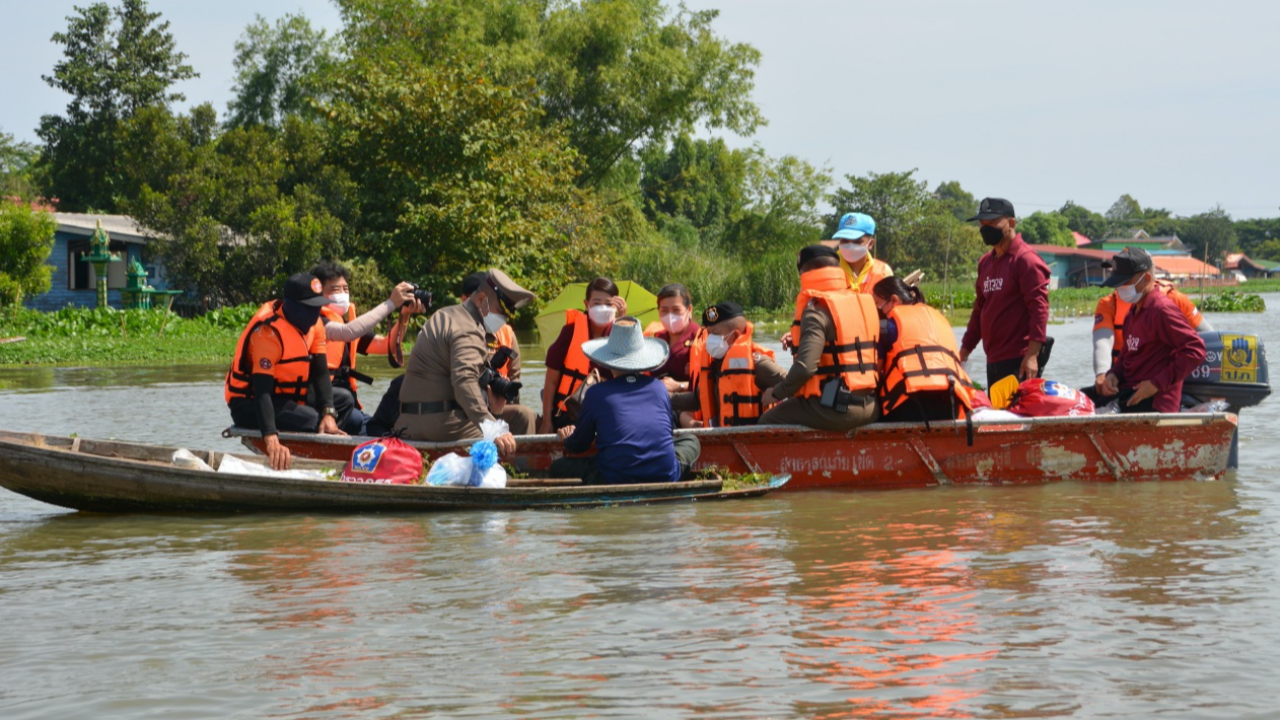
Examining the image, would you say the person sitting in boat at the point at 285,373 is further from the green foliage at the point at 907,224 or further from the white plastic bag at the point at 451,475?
the green foliage at the point at 907,224

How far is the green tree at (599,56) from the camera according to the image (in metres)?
37.6

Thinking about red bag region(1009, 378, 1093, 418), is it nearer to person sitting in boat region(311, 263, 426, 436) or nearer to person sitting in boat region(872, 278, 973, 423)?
person sitting in boat region(872, 278, 973, 423)

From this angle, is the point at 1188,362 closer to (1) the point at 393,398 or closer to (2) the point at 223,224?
(1) the point at 393,398

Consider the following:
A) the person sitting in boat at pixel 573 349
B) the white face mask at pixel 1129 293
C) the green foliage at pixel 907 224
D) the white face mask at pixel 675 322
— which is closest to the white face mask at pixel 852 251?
the white face mask at pixel 675 322

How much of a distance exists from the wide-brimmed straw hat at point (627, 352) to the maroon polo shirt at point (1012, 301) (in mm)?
Result: 2147

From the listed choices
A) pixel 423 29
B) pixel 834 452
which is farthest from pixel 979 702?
pixel 423 29

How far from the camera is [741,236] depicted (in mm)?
52406

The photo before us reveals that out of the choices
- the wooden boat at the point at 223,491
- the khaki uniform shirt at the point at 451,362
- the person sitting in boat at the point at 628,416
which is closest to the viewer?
the wooden boat at the point at 223,491

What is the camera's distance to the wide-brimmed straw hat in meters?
7.89

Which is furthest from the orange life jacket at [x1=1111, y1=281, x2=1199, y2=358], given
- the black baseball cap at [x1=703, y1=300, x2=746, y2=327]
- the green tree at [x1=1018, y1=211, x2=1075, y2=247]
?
the green tree at [x1=1018, y1=211, x2=1075, y2=247]

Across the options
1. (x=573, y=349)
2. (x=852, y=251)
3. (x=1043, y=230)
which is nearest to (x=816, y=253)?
Result: (x=852, y=251)

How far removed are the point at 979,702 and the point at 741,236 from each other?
1905 inches

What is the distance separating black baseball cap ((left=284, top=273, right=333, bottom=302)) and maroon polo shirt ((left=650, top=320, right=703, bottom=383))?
7.51ft

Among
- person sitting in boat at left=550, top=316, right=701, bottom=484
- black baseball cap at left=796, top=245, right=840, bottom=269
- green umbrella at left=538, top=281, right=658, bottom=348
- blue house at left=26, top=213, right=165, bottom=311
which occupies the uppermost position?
blue house at left=26, top=213, right=165, bottom=311
